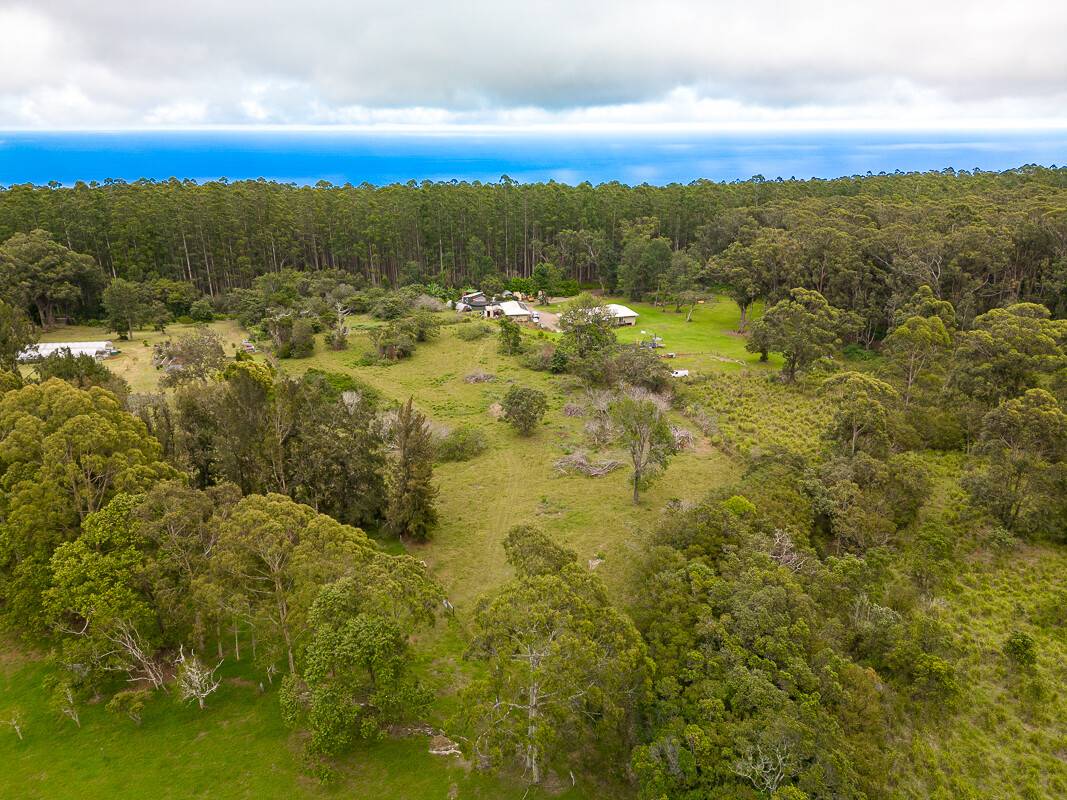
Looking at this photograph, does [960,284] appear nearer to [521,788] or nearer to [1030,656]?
[1030,656]

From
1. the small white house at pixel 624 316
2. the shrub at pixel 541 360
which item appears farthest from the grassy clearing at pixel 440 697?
the small white house at pixel 624 316

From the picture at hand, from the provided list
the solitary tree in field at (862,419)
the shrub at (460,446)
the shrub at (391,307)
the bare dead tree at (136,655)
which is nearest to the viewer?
the bare dead tree at (136,655)

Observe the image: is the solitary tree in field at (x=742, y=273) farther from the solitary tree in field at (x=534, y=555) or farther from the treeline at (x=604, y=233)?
the solitary tree in field at (x=534, y=555)

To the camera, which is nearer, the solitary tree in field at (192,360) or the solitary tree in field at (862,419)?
the solitary tree in field at (862,419)

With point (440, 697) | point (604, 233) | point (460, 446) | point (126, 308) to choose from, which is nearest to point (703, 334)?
point (604, 233)

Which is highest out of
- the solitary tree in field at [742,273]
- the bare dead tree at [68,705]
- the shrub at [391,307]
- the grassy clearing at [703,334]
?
the solitary tree in field at [742,273]
